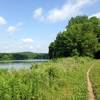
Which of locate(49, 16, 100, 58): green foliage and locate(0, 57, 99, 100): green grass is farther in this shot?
locate(49, 16, 100, 58): green foliage

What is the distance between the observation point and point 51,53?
92.6 metres

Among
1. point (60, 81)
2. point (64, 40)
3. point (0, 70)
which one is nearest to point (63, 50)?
point (64, 40)

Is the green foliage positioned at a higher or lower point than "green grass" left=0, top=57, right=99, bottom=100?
higher

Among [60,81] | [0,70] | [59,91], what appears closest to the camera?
[0,70]

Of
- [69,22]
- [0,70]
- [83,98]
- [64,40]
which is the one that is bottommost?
[83,98]

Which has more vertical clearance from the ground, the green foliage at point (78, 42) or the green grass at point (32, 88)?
the green foliage at point (78, 42)

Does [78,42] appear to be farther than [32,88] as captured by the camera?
Yes

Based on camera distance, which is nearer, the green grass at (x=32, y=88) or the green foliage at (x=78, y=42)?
the green grass at (x=32, y=88)

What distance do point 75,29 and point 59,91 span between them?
203 ft

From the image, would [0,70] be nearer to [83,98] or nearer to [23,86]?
[23,86]

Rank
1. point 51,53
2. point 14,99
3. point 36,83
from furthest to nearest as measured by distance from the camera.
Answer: point 51,53
point 36,83
point 14,99

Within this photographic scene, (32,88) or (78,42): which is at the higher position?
(78,42)

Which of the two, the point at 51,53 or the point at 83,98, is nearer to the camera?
the point at 83,98

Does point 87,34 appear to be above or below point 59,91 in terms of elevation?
above
